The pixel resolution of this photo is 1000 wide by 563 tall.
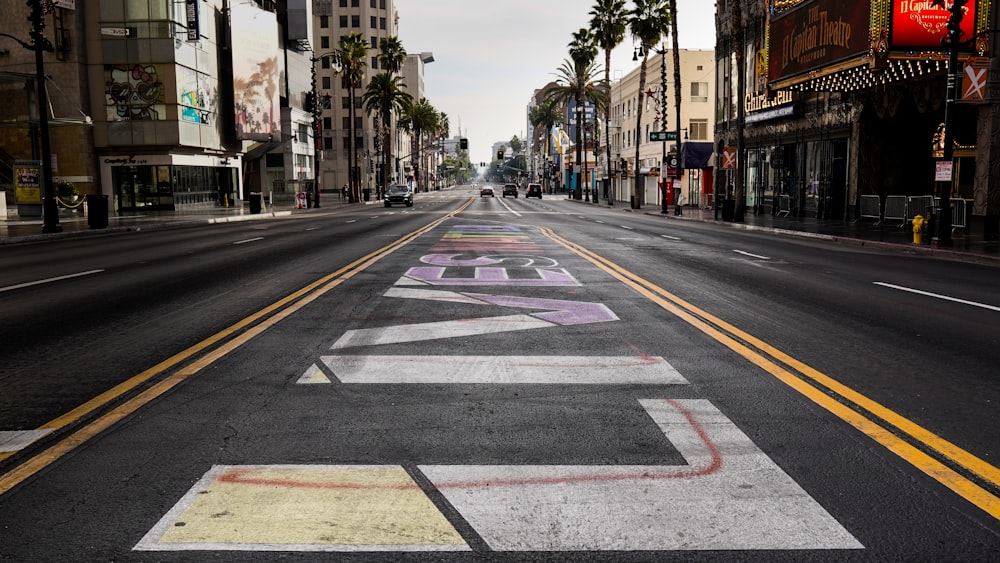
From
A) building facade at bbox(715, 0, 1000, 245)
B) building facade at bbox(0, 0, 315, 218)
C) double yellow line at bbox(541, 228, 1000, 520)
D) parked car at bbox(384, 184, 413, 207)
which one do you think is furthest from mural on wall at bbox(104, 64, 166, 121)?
double yellow line at bbox(541, 228, 1000, 520)

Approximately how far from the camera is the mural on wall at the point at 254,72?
57.3 meters

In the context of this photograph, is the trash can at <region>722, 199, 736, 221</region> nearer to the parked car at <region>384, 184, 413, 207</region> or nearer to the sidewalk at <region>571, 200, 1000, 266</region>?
the sidewalk at <region>571, 200, 1000, 266</region>

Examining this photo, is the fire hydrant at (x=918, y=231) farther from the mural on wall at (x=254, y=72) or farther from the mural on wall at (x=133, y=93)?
the mural on wall at (x=254, y=72)

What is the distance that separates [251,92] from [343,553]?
2406 inches

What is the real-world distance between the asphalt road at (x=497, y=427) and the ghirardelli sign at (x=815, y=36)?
59.7 feet

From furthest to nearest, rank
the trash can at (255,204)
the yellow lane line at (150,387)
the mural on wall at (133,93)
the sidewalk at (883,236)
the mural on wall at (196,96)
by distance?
the mural on wall at (196,96) → the mural on wall at (133,93) → the trash can at (255,204) → the sidewalk at (883,236) → the yellow lane line at (150,387)

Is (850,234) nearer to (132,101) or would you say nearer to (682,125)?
Answer: (132,101)

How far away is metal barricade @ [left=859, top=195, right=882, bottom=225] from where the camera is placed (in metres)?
30.5

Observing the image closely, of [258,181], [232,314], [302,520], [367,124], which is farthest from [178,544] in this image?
[367,124]

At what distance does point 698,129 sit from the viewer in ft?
212

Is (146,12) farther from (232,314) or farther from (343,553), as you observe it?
(343,553)

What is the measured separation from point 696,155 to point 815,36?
3146 cm

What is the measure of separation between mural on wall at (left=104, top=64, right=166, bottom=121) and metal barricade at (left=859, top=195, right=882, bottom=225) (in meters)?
38.7

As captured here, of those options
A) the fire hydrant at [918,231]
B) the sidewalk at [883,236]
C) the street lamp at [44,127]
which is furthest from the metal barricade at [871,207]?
the street lamp at [44,127]
